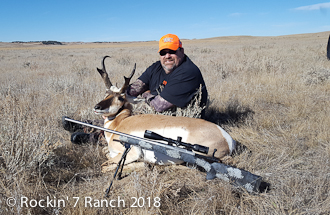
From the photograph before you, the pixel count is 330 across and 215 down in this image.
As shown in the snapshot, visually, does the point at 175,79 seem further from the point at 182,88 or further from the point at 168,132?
the point at 168,132

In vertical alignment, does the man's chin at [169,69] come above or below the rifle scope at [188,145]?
above

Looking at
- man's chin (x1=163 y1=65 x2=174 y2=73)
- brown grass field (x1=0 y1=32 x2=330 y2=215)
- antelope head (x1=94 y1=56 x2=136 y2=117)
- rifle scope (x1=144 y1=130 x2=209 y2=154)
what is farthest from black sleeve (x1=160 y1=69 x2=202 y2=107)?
rifle scope (x1=144 y1=130 x2=209 y2=154)

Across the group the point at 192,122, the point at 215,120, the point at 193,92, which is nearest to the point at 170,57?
the point at 193,92

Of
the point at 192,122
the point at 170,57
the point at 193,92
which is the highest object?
the point at 170,57

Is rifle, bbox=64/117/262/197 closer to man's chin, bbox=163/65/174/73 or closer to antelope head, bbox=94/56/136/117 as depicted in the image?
antelope head, bbox=94/56/136/117

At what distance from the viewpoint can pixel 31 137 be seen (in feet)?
9.04

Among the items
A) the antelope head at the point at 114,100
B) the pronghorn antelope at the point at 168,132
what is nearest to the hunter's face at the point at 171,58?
the antelope head at the point at 114,100

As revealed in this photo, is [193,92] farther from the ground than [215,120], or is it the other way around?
[193,92]

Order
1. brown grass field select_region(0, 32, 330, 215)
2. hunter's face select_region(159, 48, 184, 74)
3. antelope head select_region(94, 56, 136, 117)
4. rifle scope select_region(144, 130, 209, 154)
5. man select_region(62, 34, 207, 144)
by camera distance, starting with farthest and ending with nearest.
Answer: hunter's face select_region(159, 48, 184, 74) < man select_region(62, 34, 207, 144) < antelope head select_region(94, 56, 136, 117) < rifle scope select_region(144, 130, 209, 154) < brown grass field select_region(0, 32, 330, 215)

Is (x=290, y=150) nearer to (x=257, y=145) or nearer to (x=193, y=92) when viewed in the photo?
(x=257, y=145)

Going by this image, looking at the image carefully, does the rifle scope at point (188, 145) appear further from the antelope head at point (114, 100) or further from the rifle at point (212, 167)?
the antelope head at point (114, 100)

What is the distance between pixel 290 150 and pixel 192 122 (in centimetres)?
170

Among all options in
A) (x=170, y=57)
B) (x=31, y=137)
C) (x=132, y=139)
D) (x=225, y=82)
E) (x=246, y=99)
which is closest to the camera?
A: (x=132, y=139)

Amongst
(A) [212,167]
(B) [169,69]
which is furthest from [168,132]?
(B) [169,69]
